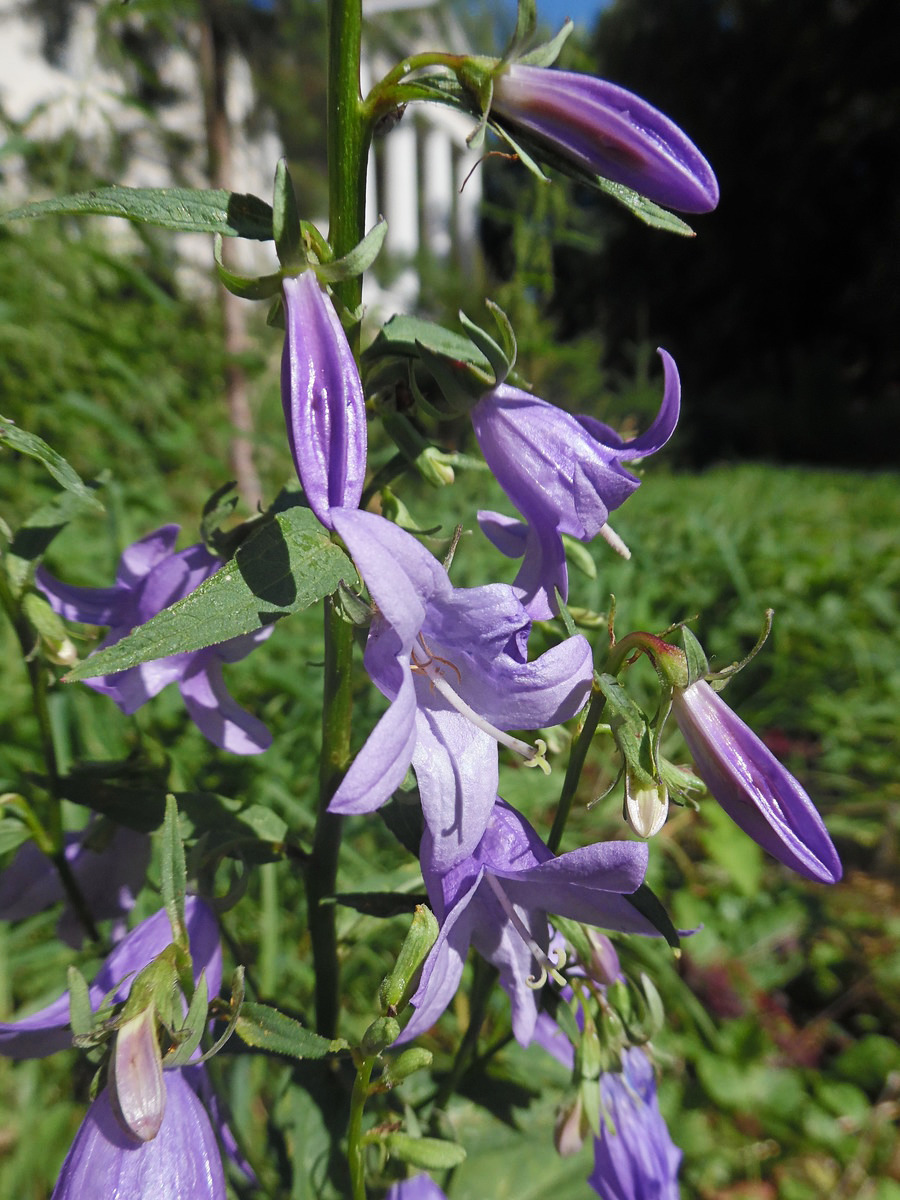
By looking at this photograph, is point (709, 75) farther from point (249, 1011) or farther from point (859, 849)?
point (249, 1011)

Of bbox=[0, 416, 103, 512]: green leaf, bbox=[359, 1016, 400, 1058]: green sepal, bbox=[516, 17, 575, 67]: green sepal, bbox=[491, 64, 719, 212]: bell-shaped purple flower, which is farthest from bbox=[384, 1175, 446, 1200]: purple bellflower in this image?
bbox=[516, 17, 575, 67]: green sepal

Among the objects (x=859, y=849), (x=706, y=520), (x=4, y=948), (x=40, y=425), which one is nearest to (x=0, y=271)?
(x=40, y=425)

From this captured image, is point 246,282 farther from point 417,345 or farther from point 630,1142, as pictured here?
point 630,1142

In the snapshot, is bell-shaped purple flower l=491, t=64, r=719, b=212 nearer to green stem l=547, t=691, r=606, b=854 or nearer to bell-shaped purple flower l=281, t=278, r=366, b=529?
bell-shaped purple flower l=281, t=278, r=366, b=529

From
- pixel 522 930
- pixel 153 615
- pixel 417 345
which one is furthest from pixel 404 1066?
pixel 417 345

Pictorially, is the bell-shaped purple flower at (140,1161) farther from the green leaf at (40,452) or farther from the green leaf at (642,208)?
the green leaf at (642,208)

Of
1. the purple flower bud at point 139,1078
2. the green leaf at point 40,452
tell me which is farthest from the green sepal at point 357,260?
the purple flower bud at point 139,1078
